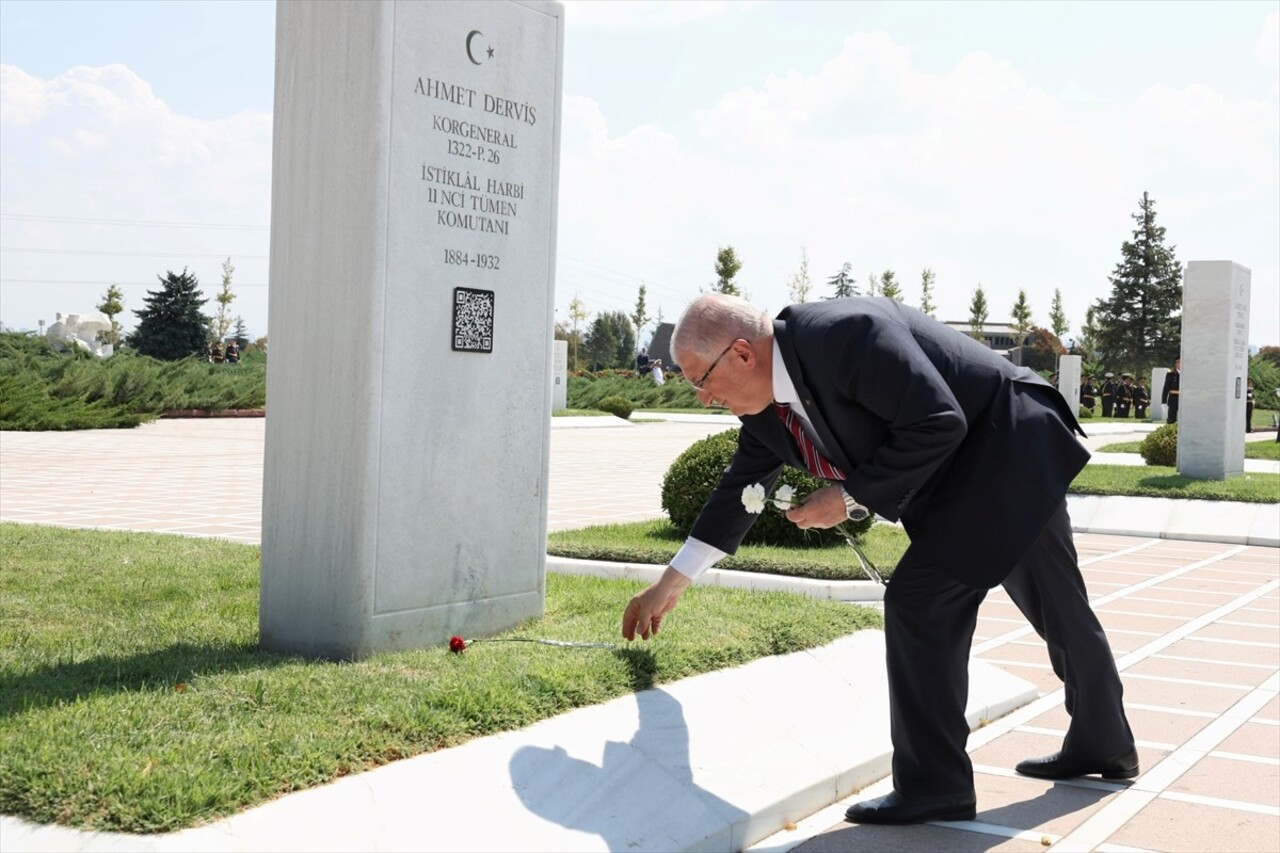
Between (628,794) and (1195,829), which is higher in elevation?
(628,794)

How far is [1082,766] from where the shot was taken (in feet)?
15.4

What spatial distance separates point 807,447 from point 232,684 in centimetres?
210

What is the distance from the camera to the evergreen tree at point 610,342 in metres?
85.9

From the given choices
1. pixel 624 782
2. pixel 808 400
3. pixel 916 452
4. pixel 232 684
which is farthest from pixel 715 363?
pixel 232 684

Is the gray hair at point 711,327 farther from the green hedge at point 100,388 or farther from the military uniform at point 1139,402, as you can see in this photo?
the military uniform at point 1139,402

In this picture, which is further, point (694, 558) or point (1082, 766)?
point (1082, 766)

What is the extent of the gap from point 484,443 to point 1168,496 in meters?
11.5

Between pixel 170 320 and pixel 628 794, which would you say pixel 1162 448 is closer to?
pixel 628 794

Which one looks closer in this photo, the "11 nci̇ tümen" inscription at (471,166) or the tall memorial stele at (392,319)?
the tall memorial stele at (392,319)

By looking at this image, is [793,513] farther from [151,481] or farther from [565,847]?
[151,481]

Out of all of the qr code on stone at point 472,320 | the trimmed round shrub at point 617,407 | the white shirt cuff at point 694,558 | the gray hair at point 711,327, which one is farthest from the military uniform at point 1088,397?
the gray hair at point 711,327

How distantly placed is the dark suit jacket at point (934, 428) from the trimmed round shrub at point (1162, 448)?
1587cm

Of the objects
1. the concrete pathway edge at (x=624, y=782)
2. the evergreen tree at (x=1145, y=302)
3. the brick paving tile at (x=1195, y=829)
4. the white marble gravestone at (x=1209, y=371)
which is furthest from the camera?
the evergreen tree at (x=1145, y=302)

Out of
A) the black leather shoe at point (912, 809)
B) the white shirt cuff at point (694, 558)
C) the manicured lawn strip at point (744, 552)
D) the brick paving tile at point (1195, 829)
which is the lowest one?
the brick paving tile at point (1195, 829)
